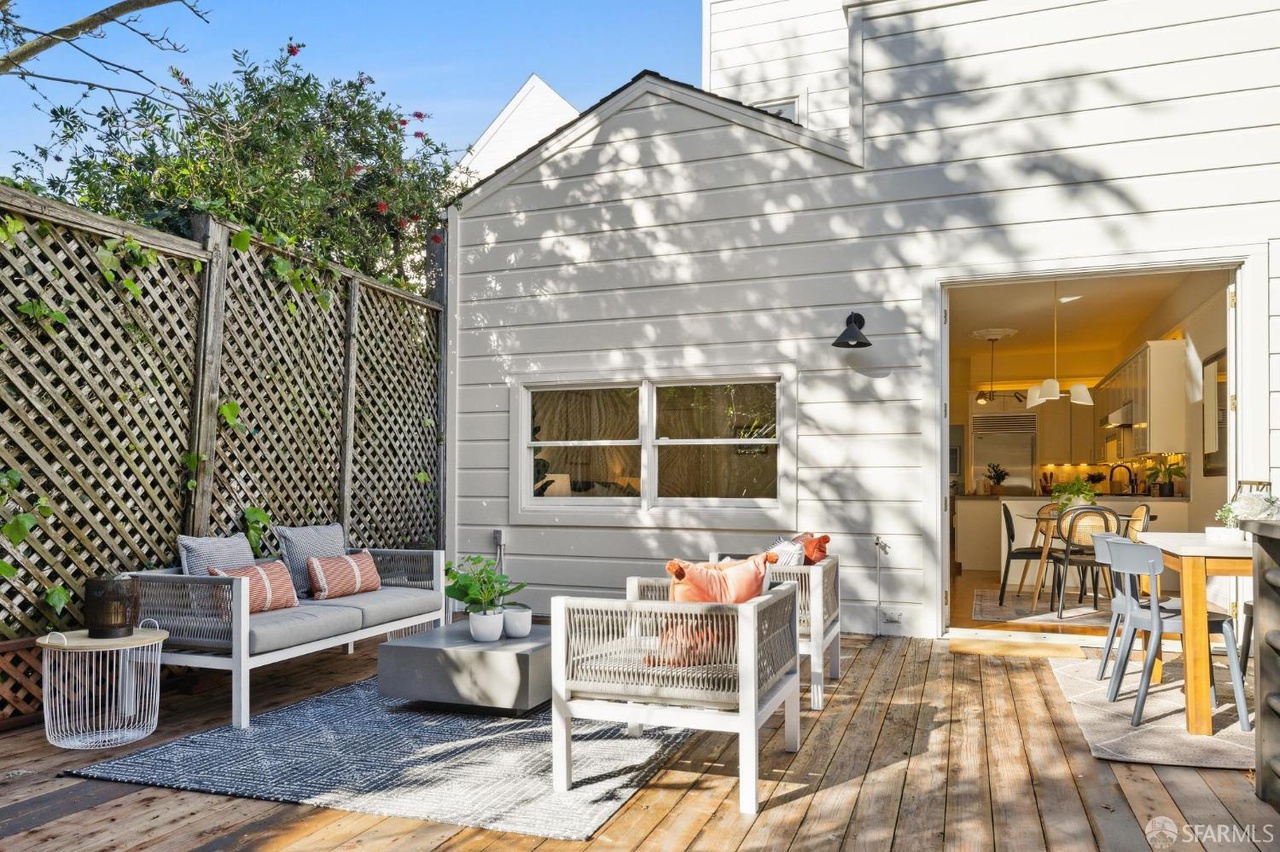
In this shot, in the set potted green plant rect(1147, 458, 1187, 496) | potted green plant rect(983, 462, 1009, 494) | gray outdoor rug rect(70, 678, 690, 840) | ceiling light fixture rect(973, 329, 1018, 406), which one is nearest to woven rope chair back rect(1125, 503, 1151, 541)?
potted green plant rect(1147, 458, 1187, 496)

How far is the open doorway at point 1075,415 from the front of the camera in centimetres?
673

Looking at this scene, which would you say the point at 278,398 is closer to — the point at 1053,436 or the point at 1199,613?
the point at 1199,613

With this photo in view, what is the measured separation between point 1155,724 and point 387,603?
3.79m

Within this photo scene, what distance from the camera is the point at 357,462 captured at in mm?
6352

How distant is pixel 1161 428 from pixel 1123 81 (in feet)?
11.6

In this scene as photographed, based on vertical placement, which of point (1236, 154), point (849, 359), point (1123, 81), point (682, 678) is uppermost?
point (1123, 81)

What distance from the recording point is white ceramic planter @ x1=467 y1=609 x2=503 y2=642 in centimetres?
420

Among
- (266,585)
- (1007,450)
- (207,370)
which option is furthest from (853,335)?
(1007,450)

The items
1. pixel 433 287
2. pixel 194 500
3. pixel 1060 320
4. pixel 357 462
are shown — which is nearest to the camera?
pixel 194 500

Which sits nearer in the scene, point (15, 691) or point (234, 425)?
point (15, 691)

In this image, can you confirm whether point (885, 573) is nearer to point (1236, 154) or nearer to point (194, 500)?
point (1236, 154)

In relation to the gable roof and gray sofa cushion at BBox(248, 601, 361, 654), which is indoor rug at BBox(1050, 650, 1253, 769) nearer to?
gray sofa cushion at BBox(248, 601, 361, 654)

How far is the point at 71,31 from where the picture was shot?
320 centimetres

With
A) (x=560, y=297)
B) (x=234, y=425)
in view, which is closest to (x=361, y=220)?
(x=560, y=297)
